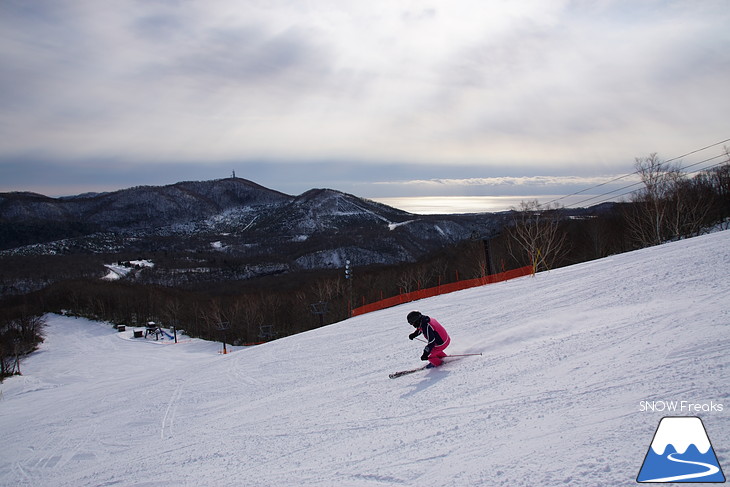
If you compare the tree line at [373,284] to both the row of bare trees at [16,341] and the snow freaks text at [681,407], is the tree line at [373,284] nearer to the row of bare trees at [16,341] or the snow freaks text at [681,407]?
the row of bare trees at [16,341]

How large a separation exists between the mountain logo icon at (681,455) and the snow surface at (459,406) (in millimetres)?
110

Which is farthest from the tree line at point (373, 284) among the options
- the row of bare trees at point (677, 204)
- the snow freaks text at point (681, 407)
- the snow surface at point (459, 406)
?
the snow freaks text at point (681, 407)

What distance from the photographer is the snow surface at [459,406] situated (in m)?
5.06

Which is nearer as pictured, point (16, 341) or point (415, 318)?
point (415, 318)

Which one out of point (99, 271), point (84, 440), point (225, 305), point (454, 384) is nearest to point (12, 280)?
point (99, 271)

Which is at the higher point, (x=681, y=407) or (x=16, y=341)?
(x=681, y=407)

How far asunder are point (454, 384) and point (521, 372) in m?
1.25

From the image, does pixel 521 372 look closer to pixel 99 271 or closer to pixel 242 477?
pixel 242 477

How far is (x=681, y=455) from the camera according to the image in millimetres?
4195

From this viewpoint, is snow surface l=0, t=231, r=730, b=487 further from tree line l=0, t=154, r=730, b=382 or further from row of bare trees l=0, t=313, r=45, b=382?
row of bare trees l=0, t=313, r=45, b=382

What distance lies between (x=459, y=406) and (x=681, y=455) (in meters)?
3.29

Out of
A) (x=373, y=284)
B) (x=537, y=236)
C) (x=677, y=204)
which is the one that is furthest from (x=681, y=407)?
(x=373, y=284)

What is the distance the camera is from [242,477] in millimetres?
6754

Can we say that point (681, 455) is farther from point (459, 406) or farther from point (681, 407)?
Result: point (459, 406)
